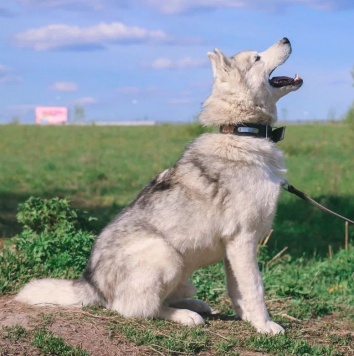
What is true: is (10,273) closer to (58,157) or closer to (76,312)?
(76,312)

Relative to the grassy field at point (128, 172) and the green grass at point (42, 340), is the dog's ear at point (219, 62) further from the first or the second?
the grassy field at point (128, 172)

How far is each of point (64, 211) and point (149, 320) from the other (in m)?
3.40

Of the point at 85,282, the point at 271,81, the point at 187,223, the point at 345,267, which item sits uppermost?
the point at 271,81

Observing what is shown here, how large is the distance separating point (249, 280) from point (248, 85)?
1.68 m

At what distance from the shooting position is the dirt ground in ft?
18.3

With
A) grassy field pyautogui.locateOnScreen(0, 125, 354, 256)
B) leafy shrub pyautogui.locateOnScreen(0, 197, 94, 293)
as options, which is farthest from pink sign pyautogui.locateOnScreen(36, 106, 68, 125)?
leafy shrub pyautogui.locateOnScreen(0, 197, 94, 293)

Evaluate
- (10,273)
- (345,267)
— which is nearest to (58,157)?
(345,267)

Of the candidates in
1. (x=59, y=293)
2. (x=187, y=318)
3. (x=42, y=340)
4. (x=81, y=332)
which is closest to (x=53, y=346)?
(x=42, y=340)

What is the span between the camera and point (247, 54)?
6582mm

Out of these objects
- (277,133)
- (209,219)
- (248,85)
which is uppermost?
(248,85)

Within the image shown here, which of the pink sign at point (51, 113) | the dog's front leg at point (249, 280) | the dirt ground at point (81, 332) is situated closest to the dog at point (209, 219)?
the dog's front leg at point (249, 280)

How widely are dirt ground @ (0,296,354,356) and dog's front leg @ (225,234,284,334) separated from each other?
0.35 m

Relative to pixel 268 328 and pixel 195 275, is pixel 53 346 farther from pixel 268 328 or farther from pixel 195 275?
pixel 195 275

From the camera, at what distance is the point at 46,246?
8258 mm
